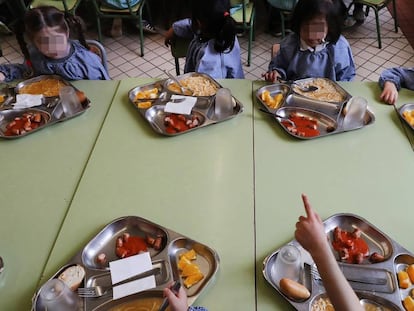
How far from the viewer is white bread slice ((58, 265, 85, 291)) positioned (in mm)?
1001

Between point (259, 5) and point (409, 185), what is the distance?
332cm

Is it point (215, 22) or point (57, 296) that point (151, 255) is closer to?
point (57, 296)

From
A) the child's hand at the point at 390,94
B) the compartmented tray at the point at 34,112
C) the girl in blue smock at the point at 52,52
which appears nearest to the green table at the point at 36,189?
the compartmented tray at the point at 34,112

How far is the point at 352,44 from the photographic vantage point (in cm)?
358

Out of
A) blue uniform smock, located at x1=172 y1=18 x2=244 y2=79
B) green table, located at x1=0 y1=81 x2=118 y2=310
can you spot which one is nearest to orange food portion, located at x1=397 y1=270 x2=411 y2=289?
green table, located at x1=0 y1=81 x2=118 y2=310

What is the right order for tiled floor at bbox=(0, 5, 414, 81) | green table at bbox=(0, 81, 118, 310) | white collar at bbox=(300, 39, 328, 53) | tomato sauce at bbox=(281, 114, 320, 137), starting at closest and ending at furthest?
1. green table at bbox=(0, 81, 118, 310)
2. tomato sauce at bbox=(281, 114, 320, 137)
3. white collar at bbox=(300, 39, 328, 53)
4. tiled floor at bbox=(0, 5, 414, 81)

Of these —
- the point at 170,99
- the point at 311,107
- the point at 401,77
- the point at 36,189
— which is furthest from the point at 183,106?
the point at 401,77

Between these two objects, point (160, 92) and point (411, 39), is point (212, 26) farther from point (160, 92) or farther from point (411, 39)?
point (411, 39)

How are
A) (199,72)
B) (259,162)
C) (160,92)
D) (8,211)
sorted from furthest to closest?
(199,72), (160,92), (259,162), (8,211)

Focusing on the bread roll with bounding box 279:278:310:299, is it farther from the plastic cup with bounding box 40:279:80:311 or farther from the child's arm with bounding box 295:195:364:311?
the plastic cup with bounding box 40:279:80:311

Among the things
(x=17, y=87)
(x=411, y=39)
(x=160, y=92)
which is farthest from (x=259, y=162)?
(x=411, y=39)

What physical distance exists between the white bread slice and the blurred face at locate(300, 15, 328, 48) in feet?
4.64

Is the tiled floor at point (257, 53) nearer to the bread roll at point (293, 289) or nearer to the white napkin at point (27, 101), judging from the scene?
the white napkin at point (27, 101)

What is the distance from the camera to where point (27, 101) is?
1681 millimetres
